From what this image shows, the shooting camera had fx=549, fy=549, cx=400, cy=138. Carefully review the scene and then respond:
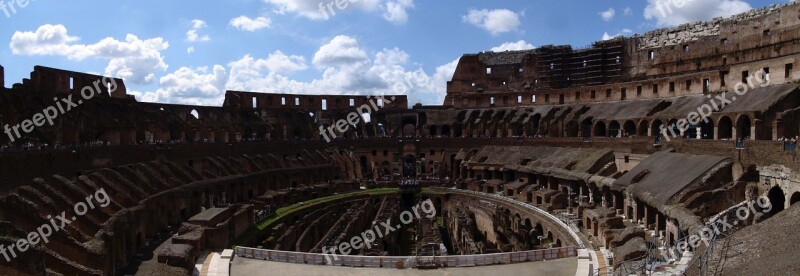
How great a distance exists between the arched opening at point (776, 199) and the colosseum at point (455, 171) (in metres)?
0.11

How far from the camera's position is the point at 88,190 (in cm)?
2539

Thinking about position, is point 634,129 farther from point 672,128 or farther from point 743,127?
point 743,127

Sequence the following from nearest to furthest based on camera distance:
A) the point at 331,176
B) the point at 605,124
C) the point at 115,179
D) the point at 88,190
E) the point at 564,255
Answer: the point at 564,255 < the point at 88,190 < the point at 115,179 < the point at 605,124 < the point at 331,176

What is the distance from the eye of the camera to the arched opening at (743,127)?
31438mm

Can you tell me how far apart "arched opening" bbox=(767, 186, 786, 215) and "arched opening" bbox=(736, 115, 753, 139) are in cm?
807

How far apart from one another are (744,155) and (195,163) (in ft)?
115

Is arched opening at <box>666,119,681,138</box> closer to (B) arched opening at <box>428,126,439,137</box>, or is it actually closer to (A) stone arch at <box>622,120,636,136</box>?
(A) stone arch at <box>622,120,636,136</box>

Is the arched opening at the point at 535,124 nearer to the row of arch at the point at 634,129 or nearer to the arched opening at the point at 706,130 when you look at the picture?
the row of arch at the point at 634,129

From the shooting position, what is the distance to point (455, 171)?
174ft

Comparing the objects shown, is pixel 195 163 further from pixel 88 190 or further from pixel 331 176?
pixel 88 190

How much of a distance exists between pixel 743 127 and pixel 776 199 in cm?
993

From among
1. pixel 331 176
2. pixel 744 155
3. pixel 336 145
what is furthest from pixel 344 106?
pixel 744 155

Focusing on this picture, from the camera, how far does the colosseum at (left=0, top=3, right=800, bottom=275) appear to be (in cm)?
2092

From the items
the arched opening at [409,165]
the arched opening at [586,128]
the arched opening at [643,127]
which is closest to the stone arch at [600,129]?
the arched opening at [586,128]
